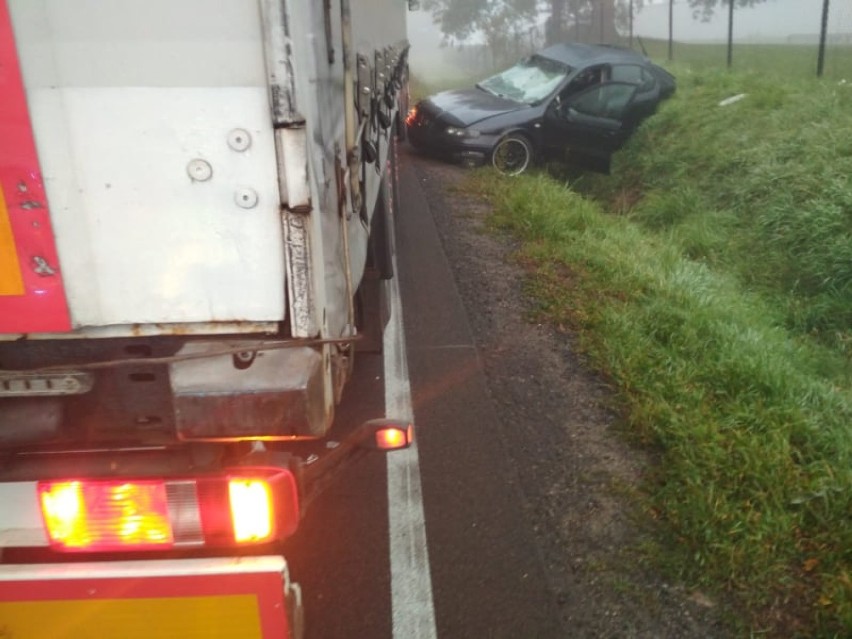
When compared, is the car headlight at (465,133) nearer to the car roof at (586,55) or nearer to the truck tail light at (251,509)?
the car roof at (586,55)

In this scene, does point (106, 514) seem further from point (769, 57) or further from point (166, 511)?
point (769, 57)

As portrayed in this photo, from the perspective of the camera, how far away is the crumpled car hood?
10.9 meters

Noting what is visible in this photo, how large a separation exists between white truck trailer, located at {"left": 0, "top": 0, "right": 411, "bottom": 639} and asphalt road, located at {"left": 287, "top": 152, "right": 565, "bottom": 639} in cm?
110

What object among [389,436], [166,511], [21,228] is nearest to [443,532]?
[389,436]

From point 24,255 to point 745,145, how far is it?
33.3 ft

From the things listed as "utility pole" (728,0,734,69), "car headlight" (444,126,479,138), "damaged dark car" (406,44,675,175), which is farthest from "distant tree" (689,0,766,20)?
"car headlight" (444,126,479,138)

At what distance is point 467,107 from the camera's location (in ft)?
37.0

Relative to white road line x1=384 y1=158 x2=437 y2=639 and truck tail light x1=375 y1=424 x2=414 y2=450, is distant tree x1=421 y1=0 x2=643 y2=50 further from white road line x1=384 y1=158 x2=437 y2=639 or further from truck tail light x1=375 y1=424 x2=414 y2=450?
truck tail light x1=375 y1=424 x2=414 y2=450

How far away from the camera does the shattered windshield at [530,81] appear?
37.3 feet

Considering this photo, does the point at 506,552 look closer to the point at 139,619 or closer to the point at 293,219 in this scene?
the point at 139,619

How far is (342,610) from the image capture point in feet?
10.00

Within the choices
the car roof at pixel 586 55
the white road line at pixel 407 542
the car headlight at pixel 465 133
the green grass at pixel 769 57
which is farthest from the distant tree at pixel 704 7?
the white road line at pixel 407 542

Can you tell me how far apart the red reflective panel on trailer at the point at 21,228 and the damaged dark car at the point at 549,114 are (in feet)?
30.5

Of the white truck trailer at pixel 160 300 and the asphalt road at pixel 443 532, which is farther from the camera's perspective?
the asphalt road at pixel 443 532
